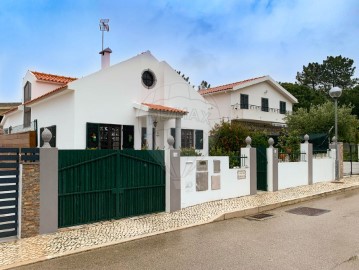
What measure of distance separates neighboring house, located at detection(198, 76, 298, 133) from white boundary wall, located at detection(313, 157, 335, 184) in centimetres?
925

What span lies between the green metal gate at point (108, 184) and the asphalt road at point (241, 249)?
1613mm

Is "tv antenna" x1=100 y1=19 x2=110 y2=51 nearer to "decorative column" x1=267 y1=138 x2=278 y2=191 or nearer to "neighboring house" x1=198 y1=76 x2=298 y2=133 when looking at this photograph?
"neighboring house" x1=198 y1=76 x2=298 y2=133

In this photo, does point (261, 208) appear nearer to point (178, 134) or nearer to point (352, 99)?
point (178, 134)

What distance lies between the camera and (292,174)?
14.1 metres

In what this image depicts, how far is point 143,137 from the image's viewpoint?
16.6 meters

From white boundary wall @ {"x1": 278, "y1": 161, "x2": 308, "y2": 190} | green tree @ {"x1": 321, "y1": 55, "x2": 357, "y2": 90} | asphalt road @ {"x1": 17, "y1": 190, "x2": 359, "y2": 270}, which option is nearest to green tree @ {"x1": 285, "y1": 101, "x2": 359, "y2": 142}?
white boundary wall @ {"x1": 278, "y1": 161, "x2": 308, "y2": 190}

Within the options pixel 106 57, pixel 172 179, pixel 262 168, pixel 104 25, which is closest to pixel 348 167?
pixel 262 168

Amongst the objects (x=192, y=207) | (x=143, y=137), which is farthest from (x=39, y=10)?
(x=192, y=207)

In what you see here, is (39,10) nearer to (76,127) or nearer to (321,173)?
(76,127)

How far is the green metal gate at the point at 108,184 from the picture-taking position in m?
7.38

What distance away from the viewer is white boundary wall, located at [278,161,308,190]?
44.2 feet

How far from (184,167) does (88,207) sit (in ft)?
10.3

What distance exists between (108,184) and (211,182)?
3757 millimetres

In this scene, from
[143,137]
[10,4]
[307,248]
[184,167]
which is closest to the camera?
[307,248]
